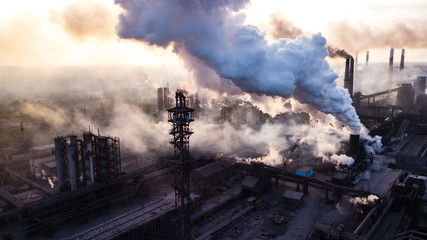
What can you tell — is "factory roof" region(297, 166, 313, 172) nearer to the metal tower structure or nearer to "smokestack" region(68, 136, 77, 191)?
the metal tower structure

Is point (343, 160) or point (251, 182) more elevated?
point (343, 160)

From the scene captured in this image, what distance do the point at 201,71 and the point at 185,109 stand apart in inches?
589

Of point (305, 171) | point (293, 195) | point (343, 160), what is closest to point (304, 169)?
point (305, 171)

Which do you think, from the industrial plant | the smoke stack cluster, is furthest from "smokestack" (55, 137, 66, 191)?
the smoke stack cluster

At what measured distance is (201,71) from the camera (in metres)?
46.1

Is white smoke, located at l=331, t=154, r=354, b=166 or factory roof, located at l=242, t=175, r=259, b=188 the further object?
white smoke, located at l=331, t=154, r=354, b=166

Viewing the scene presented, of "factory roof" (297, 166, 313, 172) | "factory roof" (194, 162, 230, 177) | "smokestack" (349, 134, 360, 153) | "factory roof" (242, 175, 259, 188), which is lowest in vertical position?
"factory roof" (242, 175, 259, 188)

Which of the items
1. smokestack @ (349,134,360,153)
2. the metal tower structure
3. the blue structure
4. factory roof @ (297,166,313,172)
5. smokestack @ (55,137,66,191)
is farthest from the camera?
smokestack @ (349,134,360,153)

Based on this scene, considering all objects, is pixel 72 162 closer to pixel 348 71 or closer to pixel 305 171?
pixel 305 171

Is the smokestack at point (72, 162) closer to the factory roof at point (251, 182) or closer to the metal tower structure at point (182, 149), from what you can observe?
the metal tower structure at point (182, 149)

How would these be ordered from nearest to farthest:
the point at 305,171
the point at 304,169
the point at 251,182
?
the point at 251,182 < the point at 305,171 < the point at 304,169

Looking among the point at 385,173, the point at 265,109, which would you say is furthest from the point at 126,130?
the point at 385,173

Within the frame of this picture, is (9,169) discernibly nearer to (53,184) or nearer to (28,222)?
(53,184)

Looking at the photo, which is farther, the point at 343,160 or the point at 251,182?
the point at 343,160
